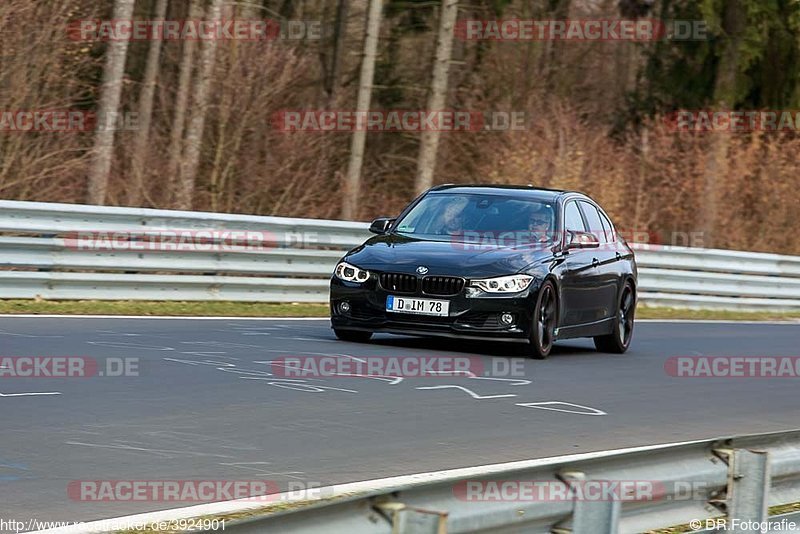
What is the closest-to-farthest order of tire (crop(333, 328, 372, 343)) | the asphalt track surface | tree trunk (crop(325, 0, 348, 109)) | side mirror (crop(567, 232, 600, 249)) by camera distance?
1. the asphalt track surface
2. tire (crop(333, 328, 372, 343))
3. side mirror (crop(567, 232, 600, 249))
4. tree trunk (crop(325, 0, 348, 109))

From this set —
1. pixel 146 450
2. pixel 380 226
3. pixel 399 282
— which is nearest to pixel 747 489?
pixel 146 450

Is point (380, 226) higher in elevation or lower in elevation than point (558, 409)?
higher

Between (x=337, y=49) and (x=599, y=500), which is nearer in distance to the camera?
(x=599, y=500)

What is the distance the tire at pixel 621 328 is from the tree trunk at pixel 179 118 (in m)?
11.8

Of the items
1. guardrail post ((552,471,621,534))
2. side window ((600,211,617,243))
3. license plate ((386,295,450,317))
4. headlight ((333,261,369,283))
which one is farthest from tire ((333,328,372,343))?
guardrail post ((552,471,621,534))

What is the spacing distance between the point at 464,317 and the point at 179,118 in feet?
63.6

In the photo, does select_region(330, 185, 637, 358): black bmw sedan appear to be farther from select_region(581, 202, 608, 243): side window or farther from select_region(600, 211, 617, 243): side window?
select_region(600, 211, 617, 243): side window

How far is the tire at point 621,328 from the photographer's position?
15.5 m

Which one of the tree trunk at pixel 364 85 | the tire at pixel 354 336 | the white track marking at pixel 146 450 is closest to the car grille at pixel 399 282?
the tire at pixel 354 336

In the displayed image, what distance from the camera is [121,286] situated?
16.5 meters

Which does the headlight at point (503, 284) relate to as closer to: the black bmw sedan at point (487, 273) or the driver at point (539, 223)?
the black bmw sedan at point (487, 273)

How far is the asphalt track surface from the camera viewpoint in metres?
7.47

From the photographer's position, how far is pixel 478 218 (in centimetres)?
1439

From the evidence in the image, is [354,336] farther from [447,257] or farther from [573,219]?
[573,219]
